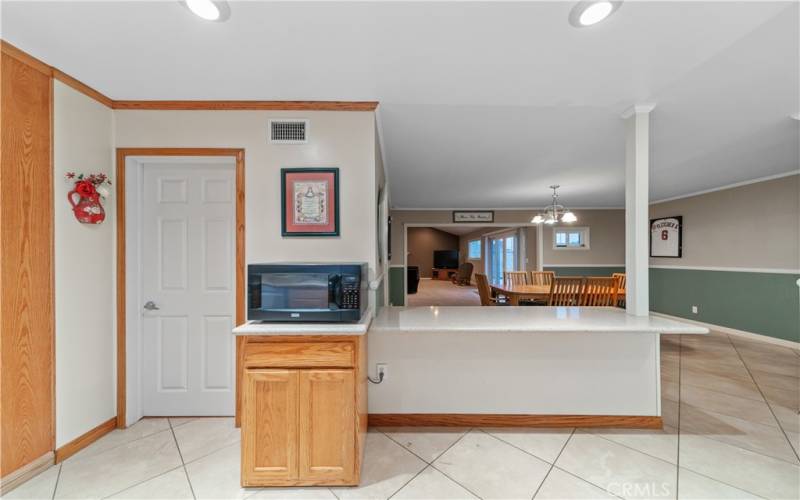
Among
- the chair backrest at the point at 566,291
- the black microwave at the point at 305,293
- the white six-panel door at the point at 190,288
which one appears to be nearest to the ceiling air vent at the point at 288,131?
the white six-panel door at the point at 190,288

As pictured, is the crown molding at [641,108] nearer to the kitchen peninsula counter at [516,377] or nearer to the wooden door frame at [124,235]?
the kitchen peninsula counter at [516,377]

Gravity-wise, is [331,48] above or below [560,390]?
above

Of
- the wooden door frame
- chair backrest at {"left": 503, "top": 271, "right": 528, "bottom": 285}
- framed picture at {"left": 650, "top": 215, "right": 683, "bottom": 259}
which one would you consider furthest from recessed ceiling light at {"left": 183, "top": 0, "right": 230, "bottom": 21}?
framed picture at {"left": 650, "top": 215, "right": 683, "bottom": 259}

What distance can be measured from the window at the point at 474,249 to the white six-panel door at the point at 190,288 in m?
10.4

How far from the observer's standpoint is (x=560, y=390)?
6.89 feet

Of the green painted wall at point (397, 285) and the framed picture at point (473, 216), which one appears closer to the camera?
the framed picture at point (473, 216)

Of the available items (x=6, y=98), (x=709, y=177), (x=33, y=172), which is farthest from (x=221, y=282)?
(x=709, y=177)

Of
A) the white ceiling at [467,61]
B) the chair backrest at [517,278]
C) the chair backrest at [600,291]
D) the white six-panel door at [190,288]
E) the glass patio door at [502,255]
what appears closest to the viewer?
the white ceiling at [467,61]

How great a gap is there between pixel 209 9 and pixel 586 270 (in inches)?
285

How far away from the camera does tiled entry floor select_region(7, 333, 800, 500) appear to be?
1542 millimetres

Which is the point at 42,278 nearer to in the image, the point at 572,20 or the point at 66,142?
the point at 66,142

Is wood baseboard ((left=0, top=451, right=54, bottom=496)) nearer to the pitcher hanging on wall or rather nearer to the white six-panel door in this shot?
the white six-panel door

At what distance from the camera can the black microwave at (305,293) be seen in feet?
5.25

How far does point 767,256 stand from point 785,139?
85.5 inches
